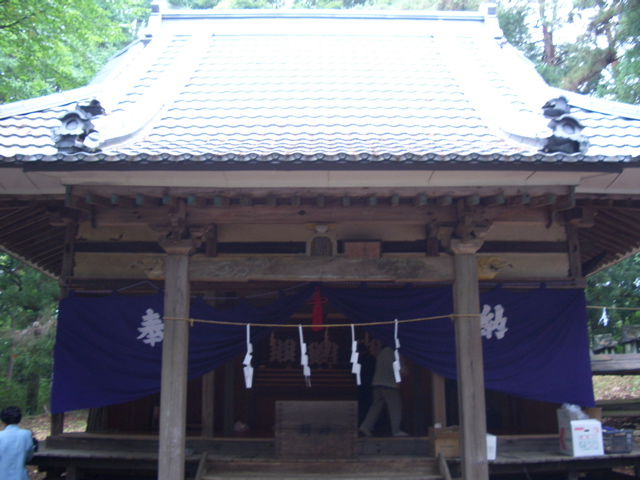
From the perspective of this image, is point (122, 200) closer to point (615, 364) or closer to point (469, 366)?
point (469, 366)

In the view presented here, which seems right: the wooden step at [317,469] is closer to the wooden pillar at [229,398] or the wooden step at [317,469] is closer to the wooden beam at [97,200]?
the wooden pillar at [229,398]

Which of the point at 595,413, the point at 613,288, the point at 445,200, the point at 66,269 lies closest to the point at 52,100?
the point at 66,269

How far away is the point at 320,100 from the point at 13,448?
211 inches

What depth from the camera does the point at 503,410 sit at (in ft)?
27.8

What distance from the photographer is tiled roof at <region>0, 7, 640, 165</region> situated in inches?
226

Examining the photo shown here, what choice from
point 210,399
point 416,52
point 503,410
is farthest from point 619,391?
point 210,399

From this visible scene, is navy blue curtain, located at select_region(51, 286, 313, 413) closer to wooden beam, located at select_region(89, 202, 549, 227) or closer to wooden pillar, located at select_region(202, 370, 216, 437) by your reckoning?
wooden pillar, located at select_region(202, 370, 216, 437)

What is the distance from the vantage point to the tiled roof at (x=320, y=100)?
574 cm

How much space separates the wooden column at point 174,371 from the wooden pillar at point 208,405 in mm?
1739

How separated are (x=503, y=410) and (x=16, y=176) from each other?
7.05 meters

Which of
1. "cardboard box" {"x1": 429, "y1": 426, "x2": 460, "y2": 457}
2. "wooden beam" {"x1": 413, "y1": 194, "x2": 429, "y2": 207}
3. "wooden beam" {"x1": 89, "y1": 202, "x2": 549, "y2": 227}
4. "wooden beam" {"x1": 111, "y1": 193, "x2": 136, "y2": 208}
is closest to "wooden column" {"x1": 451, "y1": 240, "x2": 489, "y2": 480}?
"wooden beam" {"x1": 89, "y1": 202, "x2": 549, "y2": 227}

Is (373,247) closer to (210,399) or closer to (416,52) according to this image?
(210,399)

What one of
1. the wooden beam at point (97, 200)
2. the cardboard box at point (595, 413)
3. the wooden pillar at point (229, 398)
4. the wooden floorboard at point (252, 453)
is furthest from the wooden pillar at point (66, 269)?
the cardboard box at point (595, 413)

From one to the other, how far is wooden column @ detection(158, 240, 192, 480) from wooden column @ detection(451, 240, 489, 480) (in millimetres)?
2720
